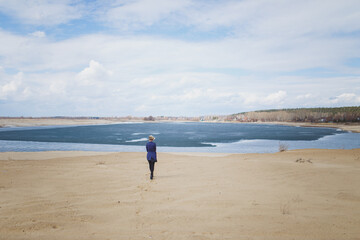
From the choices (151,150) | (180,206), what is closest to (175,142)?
(151,150)

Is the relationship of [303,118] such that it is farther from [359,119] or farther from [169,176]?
[169,176]

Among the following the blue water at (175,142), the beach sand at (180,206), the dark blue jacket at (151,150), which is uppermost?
the dark blue jacket at (151,150)

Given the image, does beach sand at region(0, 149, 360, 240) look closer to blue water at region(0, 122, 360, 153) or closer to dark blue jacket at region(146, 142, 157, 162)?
dark blue jacket at region(146, 142, 157, 162)

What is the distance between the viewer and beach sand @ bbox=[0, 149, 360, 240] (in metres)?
5.23

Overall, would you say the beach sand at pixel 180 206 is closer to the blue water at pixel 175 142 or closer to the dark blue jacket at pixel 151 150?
the dark blue jacket at pixel 151 150

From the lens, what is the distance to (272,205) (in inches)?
269

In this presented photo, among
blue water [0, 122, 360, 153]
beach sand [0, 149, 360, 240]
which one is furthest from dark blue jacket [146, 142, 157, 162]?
blue water [0, 122, 360, 153]

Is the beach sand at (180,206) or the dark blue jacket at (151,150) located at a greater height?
the dark blue jacket at (151,150)

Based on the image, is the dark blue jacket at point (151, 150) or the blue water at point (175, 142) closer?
the dark blue jacket at point (151, 150)

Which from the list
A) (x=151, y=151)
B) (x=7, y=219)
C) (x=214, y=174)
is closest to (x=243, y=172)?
(x=214, y=174)

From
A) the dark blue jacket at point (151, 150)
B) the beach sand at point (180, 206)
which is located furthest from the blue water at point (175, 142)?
the beach sand at point (180, 206)

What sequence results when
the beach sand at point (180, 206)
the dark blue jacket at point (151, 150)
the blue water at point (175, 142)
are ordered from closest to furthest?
the beach sand at point (180, 206) → the dark blue jacket at point (151, 150) → the blue water at point (175, 142)

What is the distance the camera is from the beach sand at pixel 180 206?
5234 millimetres

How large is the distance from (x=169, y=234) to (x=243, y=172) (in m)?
7.53
